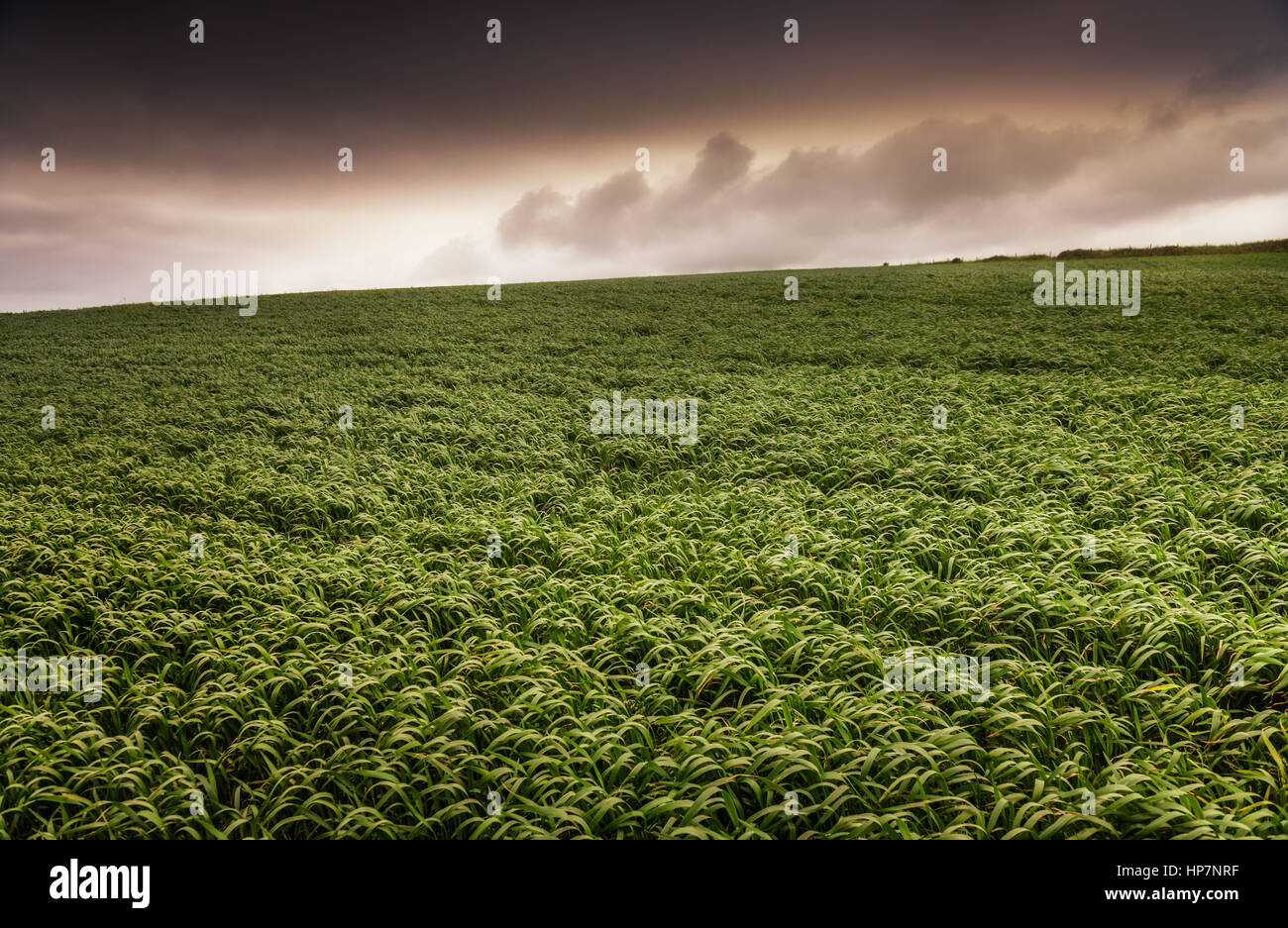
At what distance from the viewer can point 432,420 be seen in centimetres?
1336

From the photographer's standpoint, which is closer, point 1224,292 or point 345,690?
point 345,690

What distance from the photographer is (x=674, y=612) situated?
5734 millimetres

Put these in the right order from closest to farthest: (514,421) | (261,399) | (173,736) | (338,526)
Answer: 1. (173,736)
2. (338,526)
3. (514,421)
4. (261,399)

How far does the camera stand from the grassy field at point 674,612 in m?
3.67

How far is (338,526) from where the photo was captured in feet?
26.9

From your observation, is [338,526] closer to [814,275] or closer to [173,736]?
[173,736]

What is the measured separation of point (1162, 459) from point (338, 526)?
11094 mm

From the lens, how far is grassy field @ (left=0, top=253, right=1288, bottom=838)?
3.67 meters

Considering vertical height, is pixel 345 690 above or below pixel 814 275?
below

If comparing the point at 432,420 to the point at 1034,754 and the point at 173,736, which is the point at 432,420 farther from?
the point at 1034,754
